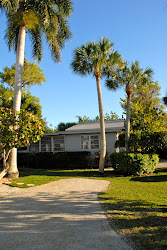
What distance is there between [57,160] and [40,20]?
→ 1037 centimetres

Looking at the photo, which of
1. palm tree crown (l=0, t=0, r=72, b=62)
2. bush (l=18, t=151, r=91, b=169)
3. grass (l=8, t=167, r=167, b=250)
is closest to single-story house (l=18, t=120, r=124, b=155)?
bush (l=18, t=151, r=91, b=169)

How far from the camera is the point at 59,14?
1244 centimetres

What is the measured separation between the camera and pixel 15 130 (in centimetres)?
727

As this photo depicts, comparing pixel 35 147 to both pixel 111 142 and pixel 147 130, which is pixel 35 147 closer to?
pixel 111 142

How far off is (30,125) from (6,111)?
107 centimetres

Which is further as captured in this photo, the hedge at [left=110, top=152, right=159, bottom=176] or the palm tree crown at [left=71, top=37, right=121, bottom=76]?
the palm tree crown at [left=71, top=37, right=121, bottom=76]

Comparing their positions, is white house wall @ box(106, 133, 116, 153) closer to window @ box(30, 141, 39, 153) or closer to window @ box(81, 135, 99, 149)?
window @ box(81, 135, 99, 149)

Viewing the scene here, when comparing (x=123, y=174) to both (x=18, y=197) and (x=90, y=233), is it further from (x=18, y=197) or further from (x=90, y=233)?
(x=90, y=233)

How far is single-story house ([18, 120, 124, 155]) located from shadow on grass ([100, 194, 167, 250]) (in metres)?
10.3

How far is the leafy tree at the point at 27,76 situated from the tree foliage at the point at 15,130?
1908 cm

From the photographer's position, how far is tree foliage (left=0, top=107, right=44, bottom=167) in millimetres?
7066

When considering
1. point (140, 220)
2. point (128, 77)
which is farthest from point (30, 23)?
point (140, 220)

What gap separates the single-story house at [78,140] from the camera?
16.6 m

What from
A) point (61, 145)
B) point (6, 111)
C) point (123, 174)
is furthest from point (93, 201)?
point (61, 145)
